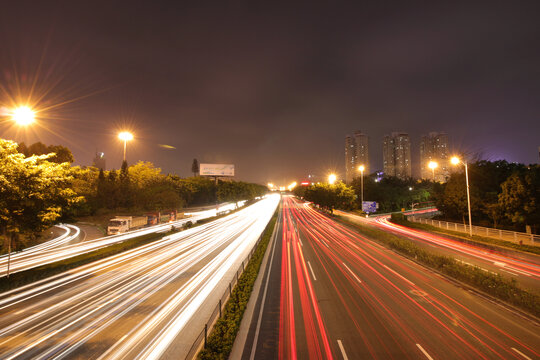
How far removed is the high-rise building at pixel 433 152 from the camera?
146m

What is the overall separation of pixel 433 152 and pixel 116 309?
19248 centimetres

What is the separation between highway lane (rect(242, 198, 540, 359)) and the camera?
8.71 m

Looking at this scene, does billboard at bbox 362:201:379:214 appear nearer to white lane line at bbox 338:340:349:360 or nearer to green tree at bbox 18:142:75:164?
white lane line at bbox 338:340:349:360

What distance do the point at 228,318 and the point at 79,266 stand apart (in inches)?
648

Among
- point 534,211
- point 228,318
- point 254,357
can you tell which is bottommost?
point 254,357

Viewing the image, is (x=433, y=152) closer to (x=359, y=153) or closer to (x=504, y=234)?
(x=359, y=153)

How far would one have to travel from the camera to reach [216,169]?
318 feet

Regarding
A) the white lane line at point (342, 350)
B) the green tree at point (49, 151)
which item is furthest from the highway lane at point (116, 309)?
the green tree at point (49, 151)

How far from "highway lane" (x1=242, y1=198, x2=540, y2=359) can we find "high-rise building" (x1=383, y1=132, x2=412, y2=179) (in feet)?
625

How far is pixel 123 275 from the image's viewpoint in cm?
1653

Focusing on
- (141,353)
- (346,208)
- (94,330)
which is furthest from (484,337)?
(346,208)

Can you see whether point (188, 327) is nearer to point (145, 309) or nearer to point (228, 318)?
point (228, 318)

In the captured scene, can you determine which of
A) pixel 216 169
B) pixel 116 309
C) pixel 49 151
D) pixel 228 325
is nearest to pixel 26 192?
pixel 116 309

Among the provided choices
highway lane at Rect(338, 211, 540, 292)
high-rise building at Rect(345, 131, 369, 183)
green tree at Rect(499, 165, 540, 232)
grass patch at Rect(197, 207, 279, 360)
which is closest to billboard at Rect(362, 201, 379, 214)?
highway lane at Rect(338, 211, 540, 292)
